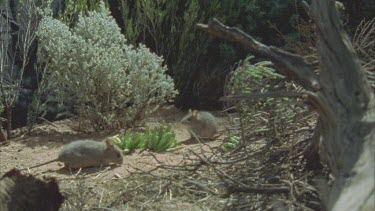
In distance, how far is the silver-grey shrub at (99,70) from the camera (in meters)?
9.18

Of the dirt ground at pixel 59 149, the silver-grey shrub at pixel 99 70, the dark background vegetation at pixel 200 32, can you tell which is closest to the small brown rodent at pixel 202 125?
the dirt ground at pixel 59 149

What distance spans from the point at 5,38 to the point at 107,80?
128 cm

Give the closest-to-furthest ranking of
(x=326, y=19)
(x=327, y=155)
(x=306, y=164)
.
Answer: (x=327, y=155)
(x=326, y=19)
(x=306, y=164)

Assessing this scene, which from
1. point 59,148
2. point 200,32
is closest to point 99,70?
point 59,148

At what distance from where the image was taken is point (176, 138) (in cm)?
915

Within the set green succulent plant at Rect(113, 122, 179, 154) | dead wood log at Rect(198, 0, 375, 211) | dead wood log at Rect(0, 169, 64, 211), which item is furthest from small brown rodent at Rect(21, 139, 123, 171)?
dead wood log at Rect(198, 0, 375, 211)

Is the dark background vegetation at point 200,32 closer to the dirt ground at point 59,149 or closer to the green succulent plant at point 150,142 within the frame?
the dirt ground at point 59,149

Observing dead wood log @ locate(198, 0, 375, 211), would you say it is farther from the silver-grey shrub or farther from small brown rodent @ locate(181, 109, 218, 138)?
the silver-grey shrub

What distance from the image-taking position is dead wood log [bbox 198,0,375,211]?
4422mm

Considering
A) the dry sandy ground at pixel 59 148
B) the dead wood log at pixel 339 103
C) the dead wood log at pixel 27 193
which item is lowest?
the dry sandy ground at pixel 59 148

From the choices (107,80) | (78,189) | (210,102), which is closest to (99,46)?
(107,80)

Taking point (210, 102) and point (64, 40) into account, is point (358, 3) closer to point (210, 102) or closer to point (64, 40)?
point (210, 102)

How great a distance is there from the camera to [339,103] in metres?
5.04

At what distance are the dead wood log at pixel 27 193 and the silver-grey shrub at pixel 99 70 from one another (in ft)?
11.4
